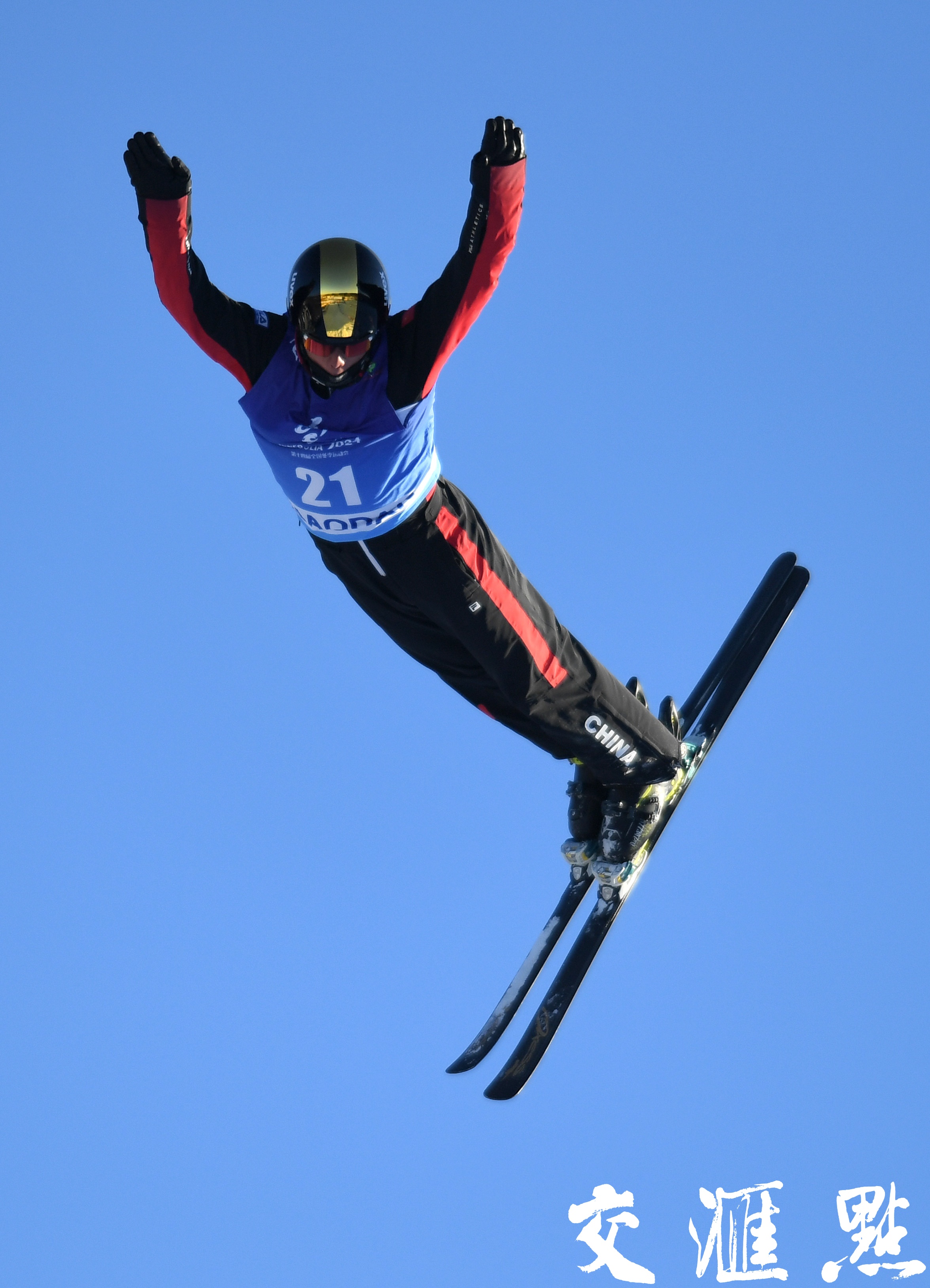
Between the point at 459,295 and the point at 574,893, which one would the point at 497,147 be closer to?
the point at 459,295

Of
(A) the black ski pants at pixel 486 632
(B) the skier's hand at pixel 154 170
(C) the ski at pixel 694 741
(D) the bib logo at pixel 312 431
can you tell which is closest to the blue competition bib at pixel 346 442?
(D) the bib logo at pixel 312 431

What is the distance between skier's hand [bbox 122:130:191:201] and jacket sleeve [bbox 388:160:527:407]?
96 cm

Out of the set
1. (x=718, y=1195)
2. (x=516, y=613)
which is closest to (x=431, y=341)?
(x=516, y=613)

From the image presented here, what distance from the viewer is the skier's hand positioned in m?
5.81

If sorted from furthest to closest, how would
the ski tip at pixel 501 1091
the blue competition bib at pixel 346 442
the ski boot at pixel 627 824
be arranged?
the ski boot at pixel 627 824, the ski tip at pixel 501 1091, the blue competition bib at pixel 346 442

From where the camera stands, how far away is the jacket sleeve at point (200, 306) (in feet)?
19.5

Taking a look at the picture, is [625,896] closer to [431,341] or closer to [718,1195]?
[431,341]

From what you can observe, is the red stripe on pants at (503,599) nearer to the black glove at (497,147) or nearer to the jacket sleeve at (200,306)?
the jacket sleeve at (200,306)

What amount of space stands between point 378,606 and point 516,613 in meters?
0.61

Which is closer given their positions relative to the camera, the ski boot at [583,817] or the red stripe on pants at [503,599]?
the red stripe on pants at [503,599]

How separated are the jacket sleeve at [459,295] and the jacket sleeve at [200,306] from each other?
523mm

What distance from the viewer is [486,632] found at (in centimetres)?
671

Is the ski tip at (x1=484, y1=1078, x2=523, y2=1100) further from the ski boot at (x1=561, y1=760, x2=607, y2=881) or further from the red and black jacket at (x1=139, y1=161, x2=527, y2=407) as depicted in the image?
the red and black jacket at (x1=139, y1=161, x2=527, y2=407)

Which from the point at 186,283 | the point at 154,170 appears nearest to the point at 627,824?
the point at 186,283
